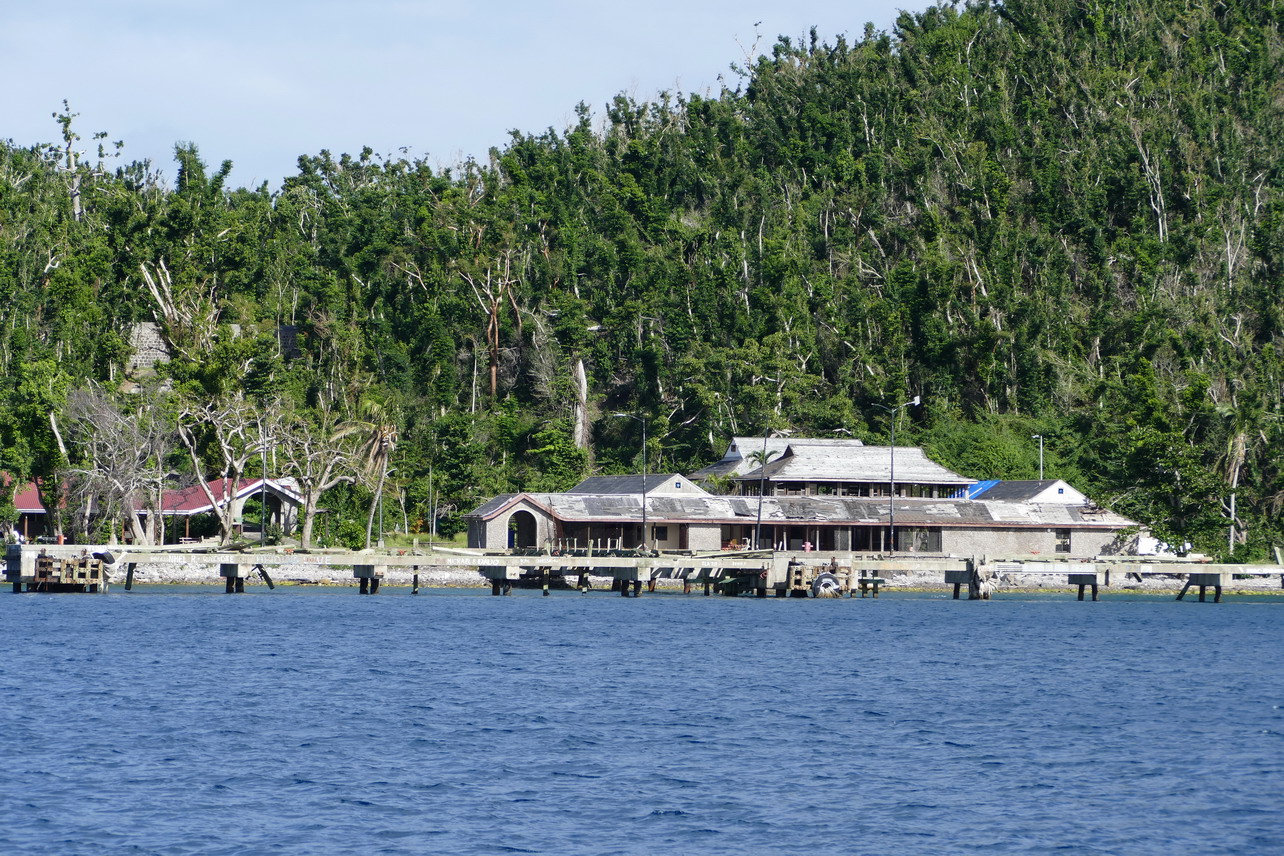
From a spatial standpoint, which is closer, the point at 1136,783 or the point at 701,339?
the point at 1136,783

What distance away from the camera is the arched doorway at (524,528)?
4013 inches

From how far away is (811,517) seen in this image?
102 meters

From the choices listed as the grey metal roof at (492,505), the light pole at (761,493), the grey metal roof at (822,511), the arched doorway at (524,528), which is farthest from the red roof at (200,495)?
the light pole at (761,493)

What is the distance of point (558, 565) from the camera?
8344 cm

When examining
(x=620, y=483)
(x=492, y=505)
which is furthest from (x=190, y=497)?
(x=620, y=483)

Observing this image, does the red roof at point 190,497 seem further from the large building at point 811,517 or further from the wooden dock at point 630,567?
the large building at point 811,517

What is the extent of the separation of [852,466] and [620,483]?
54.2 ft

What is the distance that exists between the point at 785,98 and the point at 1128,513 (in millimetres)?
73341

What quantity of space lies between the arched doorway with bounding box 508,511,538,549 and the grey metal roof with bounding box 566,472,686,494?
22.0ft

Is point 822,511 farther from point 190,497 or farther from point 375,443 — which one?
point 190,497

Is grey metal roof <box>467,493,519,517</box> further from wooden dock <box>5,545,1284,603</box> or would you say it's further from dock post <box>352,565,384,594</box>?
dock post <box>352,565,384,594</box>

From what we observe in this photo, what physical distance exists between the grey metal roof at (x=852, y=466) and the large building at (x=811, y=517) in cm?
10

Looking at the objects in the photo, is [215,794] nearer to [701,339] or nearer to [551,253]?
[701,339]

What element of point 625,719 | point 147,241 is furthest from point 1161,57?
point 625,719
